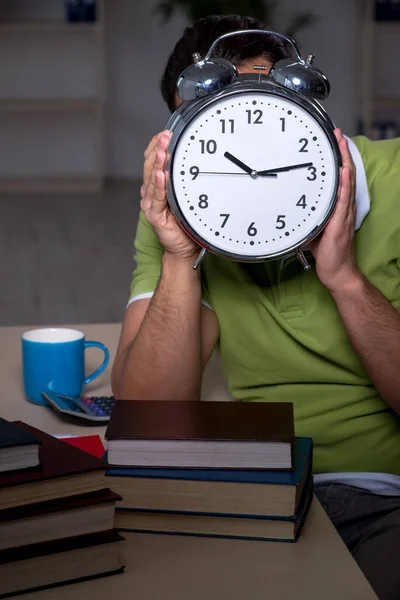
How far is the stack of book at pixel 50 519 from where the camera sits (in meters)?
0.87

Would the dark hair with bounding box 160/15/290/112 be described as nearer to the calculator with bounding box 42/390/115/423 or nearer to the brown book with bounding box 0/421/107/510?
the calculator with bounding box 42/390/115/423

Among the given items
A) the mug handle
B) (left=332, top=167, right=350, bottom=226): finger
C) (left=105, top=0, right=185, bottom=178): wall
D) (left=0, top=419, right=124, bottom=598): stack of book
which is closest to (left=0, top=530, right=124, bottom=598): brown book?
(left=0, top=419, right=124, bottom=598): stack of book

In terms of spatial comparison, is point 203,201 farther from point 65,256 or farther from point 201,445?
point 65,256

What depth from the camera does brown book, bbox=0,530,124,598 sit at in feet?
2.83

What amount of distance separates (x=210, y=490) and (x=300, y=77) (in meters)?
0.54

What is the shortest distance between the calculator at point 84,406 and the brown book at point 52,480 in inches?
16.4

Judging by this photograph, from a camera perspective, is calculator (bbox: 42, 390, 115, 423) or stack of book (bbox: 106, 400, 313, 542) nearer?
stack of book (bbox: 106, 400, 313, 542)

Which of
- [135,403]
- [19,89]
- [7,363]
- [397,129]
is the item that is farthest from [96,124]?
[135,403]

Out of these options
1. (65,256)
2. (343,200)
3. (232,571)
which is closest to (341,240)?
(343,200)

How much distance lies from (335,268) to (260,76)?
0.31m

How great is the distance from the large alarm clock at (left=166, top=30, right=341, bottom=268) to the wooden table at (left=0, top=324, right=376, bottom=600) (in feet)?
1.27

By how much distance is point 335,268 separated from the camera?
51.8 inches

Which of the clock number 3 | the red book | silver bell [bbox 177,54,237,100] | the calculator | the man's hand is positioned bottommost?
the calculator

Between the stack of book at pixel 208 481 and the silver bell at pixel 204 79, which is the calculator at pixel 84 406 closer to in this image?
the stack of book at pixel 208 481
